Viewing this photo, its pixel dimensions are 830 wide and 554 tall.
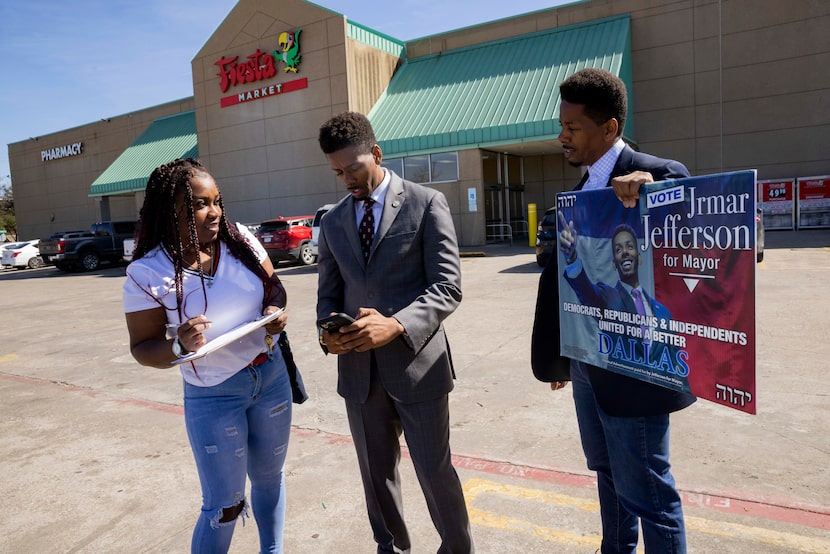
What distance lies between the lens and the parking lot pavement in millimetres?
3016

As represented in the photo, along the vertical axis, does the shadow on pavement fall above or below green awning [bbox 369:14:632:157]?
below

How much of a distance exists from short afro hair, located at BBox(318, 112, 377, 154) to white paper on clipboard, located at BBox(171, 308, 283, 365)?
0.74 metres

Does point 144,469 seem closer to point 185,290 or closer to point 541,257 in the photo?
point 185,290

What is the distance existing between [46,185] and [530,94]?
118 feet

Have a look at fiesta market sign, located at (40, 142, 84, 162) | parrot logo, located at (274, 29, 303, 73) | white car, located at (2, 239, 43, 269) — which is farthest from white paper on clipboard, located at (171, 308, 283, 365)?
fiesta market sign, located at (40, 142, 84, 162)

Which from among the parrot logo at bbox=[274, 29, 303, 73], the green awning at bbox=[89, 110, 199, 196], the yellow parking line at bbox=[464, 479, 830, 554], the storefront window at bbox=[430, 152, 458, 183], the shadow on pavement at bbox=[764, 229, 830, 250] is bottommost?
the yellow parking line at bbox=[464, 479, 830, 554]

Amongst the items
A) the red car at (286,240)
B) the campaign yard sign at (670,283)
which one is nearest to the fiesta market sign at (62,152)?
the red car at (286,240)

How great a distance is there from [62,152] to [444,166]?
30.6 meters

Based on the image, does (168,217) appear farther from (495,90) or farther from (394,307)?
(495,90)

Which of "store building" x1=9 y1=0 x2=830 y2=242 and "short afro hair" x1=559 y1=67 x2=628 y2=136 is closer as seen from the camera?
"short afro hair" x1=559 y1=67 x2=628 y2=136

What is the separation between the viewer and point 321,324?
213 cm

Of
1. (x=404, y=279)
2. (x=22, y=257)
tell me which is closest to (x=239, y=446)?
(x=404, y=279)

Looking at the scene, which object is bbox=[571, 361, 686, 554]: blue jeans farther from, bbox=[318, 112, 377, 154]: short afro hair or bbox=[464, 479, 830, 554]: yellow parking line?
bbox=[318, 112, 377, 154]: short afro hair

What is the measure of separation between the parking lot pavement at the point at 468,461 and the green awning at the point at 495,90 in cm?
1367
